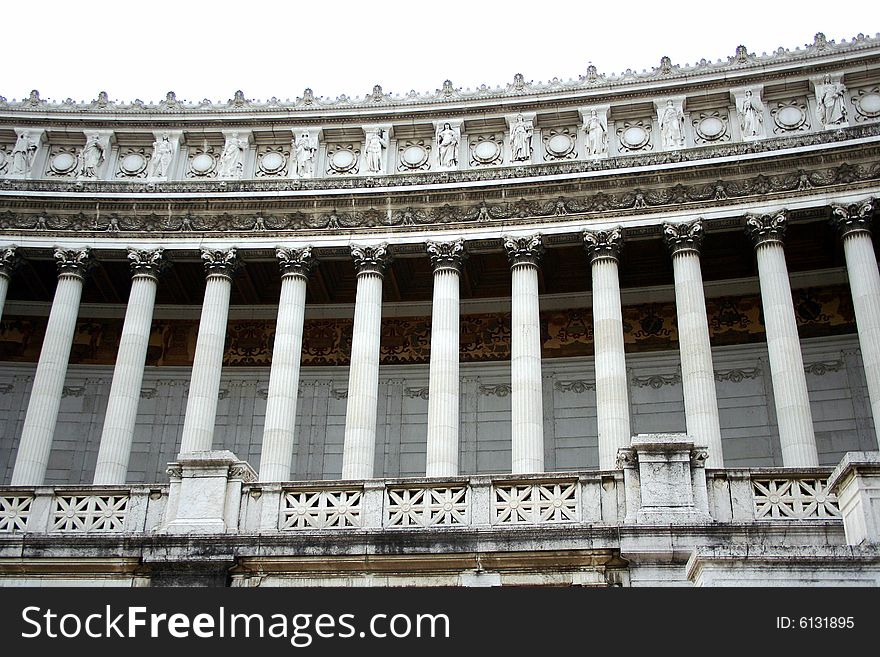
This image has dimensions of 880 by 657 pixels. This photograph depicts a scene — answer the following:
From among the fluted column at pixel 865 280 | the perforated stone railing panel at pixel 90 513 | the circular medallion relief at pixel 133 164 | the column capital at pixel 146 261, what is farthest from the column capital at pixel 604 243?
the perforated stone railing panel at pixel 90 513

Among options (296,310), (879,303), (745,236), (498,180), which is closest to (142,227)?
(296,310)

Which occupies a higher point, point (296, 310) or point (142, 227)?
point (142, 227)

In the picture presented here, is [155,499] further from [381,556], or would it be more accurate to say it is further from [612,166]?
[612,166]

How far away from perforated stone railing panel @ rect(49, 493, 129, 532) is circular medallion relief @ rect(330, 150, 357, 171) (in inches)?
820

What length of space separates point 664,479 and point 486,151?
22.2m

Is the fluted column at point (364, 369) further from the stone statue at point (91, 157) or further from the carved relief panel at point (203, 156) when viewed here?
the stone statue at point (91, 157)

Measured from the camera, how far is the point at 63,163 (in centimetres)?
3694

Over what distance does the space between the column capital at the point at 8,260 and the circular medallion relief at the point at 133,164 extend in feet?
15.3

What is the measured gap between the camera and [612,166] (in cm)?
3347

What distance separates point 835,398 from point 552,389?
29.9ft

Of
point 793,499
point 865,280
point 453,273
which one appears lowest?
point 793,499

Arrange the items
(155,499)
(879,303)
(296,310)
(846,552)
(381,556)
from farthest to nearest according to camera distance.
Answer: (296,310) < (879,303) < (155,499) < (381,556) < (846,552)

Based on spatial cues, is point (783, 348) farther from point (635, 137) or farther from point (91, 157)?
point (91, 157)

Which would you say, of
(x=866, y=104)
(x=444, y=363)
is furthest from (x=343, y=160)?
(x=866, y=104)
